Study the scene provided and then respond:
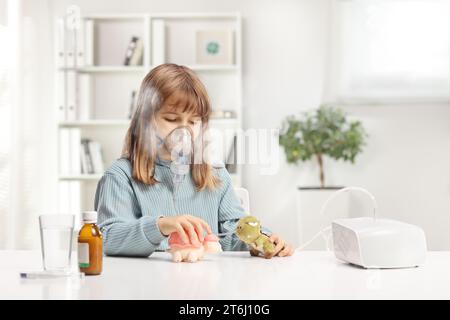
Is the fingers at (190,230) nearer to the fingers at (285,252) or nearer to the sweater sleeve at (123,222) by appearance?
the sweater sleeve at (123,222)

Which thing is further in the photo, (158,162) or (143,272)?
(158,162)

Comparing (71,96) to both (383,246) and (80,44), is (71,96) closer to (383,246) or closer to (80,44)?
(80,44)

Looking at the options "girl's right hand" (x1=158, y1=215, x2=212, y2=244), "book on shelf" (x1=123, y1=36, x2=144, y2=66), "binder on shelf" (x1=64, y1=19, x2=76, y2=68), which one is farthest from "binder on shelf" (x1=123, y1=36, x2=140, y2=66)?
"girl's right hand" (x1=158, y1=215, x2=212, y2=244)

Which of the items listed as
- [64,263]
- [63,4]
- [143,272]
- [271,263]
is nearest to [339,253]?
[271,263]

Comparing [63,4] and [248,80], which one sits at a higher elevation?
[63,4]

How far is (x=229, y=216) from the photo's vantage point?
6.15 ft

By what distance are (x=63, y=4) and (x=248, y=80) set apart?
125 centimetres

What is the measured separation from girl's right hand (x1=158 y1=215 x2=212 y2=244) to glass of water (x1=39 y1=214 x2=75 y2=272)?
0.20 meters

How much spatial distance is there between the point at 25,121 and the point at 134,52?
0.77 m

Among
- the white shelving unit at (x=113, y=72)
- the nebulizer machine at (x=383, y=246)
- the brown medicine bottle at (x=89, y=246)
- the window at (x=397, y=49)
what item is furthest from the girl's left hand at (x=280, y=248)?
the window at (x=397, y=49)

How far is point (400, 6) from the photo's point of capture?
179 inches

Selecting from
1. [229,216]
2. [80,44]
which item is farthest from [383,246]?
[80,44]

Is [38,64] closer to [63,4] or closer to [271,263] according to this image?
[63,4]

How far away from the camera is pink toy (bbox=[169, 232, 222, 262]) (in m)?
1.48
